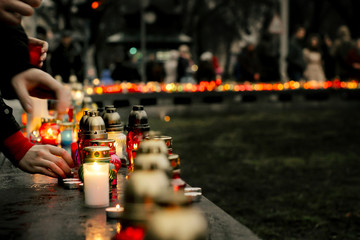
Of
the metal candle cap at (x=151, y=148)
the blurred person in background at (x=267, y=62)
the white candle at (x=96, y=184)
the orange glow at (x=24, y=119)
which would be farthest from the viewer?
the blurred person in background at (x=267, y=62)

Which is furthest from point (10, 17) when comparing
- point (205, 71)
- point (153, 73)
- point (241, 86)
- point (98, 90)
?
point (153, 73)

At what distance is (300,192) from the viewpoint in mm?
7809

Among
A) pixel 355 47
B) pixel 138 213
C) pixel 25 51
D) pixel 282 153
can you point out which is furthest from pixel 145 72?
pixel 138 213

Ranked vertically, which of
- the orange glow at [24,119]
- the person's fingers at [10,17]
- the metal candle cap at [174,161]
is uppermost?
the person's fingers at [10,17]

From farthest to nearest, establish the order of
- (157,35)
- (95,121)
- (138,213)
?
1. (157,35)
2. (95,121)
3. (138,213)

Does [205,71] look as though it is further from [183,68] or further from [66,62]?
[66,62]

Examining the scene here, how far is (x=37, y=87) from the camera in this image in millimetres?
3559

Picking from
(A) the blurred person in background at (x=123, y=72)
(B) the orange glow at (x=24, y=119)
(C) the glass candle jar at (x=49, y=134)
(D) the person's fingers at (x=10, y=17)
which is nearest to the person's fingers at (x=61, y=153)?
(D) the person's fingers at (x=10, y=17)

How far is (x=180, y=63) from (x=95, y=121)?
19.3m

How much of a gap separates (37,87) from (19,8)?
0.64 meters

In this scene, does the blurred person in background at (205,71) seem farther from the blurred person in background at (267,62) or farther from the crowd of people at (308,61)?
the blurred person in background at (267,62)

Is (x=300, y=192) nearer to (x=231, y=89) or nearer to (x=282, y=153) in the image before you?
(x=282, y=153)

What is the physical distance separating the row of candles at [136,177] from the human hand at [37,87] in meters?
0.20

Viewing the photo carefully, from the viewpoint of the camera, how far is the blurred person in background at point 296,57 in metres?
22.0
